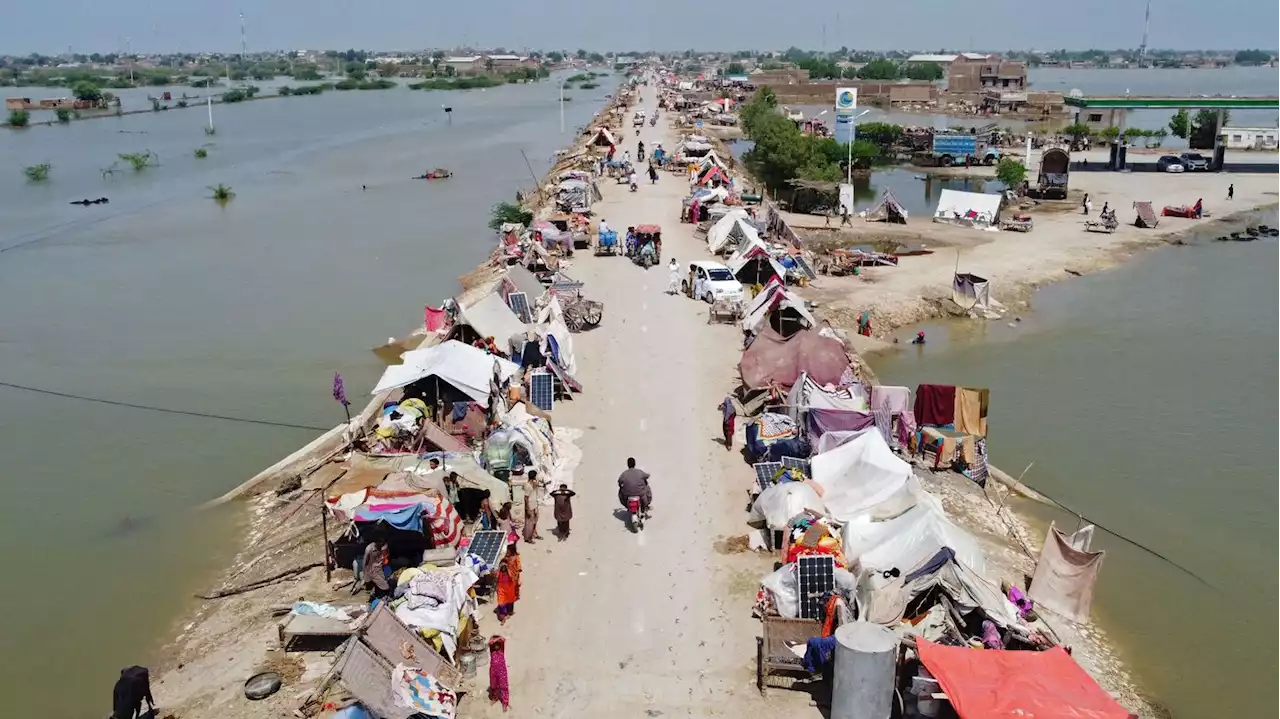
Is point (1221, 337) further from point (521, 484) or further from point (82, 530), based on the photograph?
point (82, 530)

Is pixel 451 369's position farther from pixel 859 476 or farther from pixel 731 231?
pixel 731 231

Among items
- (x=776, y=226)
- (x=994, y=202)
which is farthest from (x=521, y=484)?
(x=994, y=202)

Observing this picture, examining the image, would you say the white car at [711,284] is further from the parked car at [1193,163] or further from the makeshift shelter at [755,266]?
the parked car at [1193,163]

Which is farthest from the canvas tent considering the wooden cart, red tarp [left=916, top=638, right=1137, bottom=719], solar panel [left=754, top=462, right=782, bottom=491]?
red tarp [left=916, top=638, right=1137, bottom=719]

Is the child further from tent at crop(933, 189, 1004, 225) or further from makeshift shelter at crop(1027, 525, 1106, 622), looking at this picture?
tent at crop(933, 189, 1004, 225)

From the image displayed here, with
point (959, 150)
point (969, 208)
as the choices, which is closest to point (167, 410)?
point (969, 208)
